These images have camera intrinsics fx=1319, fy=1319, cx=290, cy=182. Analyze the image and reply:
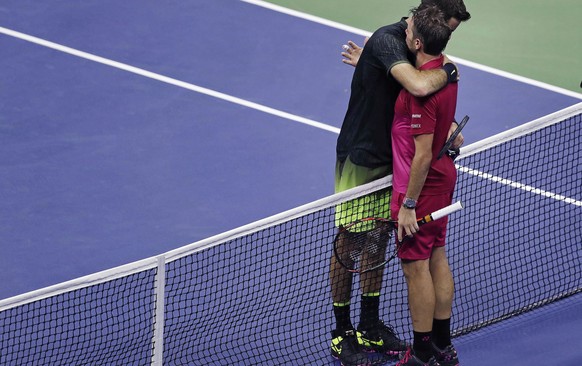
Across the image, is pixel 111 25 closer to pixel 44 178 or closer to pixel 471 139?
pixel 44 178

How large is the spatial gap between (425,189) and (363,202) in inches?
21.4

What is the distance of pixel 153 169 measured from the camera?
1212 cm

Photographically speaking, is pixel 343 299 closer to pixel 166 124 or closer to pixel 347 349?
pixel 347 349

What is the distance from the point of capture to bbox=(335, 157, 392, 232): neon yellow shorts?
9070 mm

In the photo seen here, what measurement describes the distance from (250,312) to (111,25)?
6.08m

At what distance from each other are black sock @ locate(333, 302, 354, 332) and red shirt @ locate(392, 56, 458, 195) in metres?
1.07

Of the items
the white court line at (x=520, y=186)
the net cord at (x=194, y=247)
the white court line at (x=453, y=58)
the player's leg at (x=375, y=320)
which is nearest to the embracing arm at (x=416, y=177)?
the net cord at (x=194, y=247)

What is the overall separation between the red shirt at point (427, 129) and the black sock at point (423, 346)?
3.22 ft

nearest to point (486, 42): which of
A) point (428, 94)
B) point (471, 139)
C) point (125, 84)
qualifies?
point (471, 139)

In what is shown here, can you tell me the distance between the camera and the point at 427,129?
8398mm

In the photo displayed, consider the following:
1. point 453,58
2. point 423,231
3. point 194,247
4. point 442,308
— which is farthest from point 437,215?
point 453,58

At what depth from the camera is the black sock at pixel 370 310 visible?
9.42m

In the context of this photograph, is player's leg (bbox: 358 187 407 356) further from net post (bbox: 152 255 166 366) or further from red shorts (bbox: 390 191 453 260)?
net post (bbox: 152 255 166 366)

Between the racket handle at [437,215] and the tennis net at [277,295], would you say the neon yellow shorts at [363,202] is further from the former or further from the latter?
the racket handle at [437,215]
